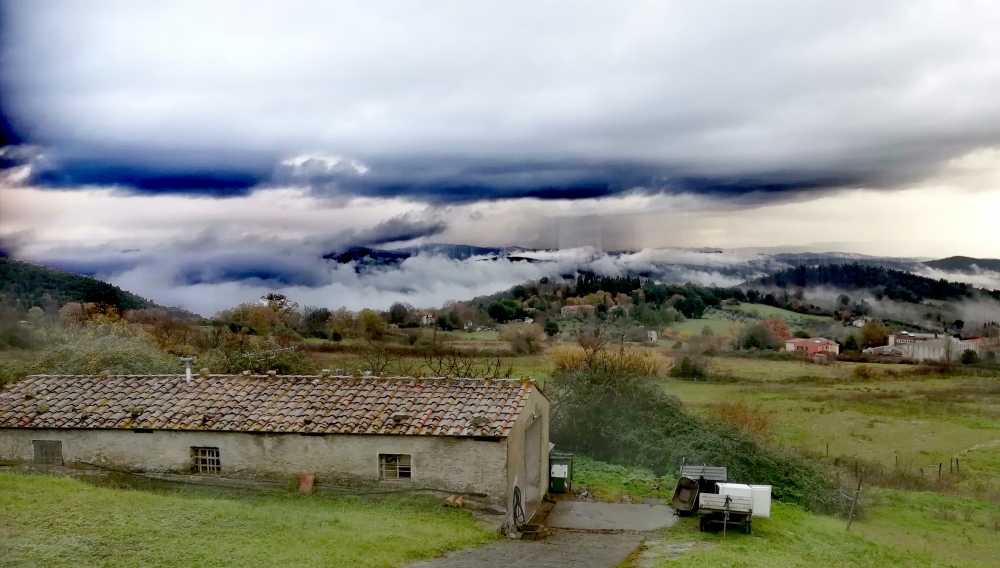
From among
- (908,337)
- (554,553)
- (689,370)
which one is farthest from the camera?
(908,337)

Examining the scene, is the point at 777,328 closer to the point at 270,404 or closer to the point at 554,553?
the point at 270,404

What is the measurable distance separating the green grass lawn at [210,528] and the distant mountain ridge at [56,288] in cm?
2502

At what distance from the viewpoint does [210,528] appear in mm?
13430

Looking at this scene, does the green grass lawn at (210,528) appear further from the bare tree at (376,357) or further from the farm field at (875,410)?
the farm field at (875,410)

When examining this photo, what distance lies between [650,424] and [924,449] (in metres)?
23.0

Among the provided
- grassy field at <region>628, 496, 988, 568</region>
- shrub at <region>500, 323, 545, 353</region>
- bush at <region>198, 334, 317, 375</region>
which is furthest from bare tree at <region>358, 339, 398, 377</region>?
grassy field at <region>628, 496, 988, 568</region>

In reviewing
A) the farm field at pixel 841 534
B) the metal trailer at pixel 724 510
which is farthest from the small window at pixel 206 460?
the metal trailer at pixel 724 510

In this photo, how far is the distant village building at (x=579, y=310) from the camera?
79938 millimetres

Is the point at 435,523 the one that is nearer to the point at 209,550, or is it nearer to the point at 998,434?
the point at 209,550

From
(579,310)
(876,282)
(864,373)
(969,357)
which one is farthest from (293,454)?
(876,282)

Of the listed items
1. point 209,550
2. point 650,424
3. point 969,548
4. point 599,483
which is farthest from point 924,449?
point 209,550

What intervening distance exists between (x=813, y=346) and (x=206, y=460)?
7010 cm

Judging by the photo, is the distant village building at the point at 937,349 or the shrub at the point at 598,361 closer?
the shrub at the point at 598,361

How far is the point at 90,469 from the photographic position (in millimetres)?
18359
